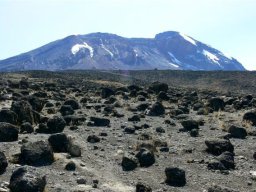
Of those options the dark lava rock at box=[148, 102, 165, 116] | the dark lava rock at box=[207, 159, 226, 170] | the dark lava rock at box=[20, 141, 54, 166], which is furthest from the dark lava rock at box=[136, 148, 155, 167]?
the dark lava rock at box=[148, 102, 165, 116]

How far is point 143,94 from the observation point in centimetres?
4844

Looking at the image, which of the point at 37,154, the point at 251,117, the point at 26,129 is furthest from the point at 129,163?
the point at 251,117

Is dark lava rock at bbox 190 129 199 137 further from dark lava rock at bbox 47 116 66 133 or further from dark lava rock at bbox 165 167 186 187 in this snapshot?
dark lava rock at bbox 165 167 186 187

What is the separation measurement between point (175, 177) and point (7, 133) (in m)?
7.20

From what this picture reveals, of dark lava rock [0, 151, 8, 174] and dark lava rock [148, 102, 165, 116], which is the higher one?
dark lava rock [0, 151, 8, 174]

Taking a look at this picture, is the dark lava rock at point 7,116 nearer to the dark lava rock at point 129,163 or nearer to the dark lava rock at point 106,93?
the dark lava rock at point 129,163

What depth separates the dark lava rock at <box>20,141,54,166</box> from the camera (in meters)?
15.3

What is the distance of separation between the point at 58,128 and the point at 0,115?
2.72m

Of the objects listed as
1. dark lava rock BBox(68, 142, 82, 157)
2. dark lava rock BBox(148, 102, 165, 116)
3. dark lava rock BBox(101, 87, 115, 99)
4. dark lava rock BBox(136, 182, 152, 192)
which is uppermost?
dark lava rock BBox(68, 142, 82, 157)

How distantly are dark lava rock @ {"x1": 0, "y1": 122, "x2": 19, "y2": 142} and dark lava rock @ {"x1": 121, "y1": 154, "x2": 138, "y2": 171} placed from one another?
15.7 ft

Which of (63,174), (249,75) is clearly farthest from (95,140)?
(249,75)

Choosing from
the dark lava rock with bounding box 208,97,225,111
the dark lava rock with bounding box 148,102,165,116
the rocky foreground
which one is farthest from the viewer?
the dark lava rock with bounding box 208,97,225,111

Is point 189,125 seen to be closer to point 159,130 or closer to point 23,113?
point 159,130

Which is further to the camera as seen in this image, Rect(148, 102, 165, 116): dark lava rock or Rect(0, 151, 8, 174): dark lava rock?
Rect(148, 102, 165, 116): dark lava rock
